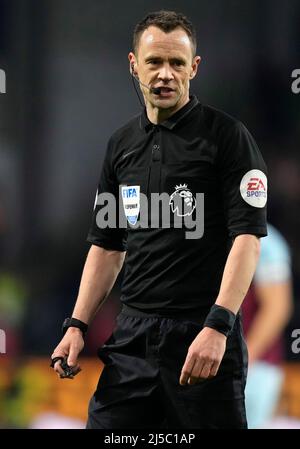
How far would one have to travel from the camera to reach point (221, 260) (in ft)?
6.95

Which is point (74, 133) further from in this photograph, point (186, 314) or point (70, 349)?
point (186, 314)

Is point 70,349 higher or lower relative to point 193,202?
lower

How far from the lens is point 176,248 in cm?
210

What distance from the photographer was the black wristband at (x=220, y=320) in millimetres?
1934

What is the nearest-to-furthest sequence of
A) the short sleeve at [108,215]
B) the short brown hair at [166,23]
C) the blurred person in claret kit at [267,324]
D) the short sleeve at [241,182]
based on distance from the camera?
the short sleeve at [241,182] < the short brown hair at [166,23] < the short sleeve at [108,215] < the blurred person in claret kit at [267,324]

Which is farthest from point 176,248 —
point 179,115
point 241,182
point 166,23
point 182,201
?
point 166,23

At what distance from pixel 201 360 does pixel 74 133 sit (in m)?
2.59

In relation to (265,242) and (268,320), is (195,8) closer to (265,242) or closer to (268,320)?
(265,242)

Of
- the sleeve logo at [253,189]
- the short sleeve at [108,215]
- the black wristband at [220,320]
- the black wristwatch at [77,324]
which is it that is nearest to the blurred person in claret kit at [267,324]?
the short sleeve at [108,215]

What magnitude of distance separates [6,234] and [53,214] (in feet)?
0.75

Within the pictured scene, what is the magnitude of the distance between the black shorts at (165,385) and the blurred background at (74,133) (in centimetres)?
191

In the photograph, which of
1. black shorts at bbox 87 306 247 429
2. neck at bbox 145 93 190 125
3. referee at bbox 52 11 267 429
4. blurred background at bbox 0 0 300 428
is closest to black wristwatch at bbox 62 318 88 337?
referee at bbox 52 11 267 429

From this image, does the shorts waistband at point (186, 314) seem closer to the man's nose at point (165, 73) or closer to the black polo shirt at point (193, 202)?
the black polo shirt at point (193, 202)

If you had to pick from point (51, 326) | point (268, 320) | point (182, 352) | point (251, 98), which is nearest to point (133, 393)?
point (182, 352)
